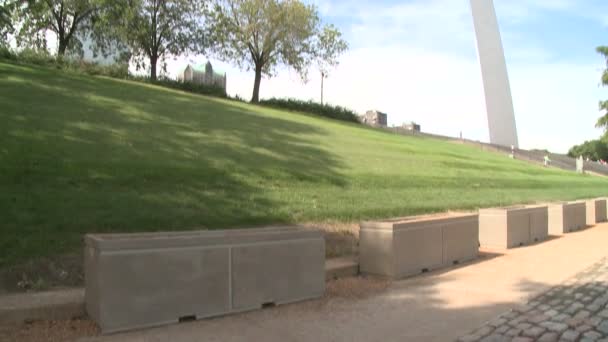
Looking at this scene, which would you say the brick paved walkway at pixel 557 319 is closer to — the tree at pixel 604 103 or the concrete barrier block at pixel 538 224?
the concrete barrier block at pixel 538 224

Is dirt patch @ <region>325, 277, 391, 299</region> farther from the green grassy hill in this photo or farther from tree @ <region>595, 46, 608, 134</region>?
tree @ <region>595, 46, 608, 134</region>

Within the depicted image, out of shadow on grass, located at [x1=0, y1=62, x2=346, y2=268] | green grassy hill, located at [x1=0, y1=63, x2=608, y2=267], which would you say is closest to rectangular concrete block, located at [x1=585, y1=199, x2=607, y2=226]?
green grassy hill, located at [x1=0, y1=63, x2=608, y2=267]

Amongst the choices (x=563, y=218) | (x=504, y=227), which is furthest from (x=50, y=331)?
(x=563, y=218)

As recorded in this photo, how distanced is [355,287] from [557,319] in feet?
7.82

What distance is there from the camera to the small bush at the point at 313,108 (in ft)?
114

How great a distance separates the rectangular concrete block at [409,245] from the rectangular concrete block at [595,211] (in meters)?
9.88

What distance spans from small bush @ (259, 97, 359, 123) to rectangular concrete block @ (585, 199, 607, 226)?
19.9m

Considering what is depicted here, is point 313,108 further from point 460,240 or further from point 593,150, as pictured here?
point 593,150

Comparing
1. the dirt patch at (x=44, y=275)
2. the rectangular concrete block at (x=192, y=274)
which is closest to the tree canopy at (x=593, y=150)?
the rectangular concrete block at (x=192, y=274)

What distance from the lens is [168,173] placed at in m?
9.77

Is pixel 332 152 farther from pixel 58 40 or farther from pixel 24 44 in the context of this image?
pixel 58 40

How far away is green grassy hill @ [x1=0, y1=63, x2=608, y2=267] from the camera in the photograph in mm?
7465

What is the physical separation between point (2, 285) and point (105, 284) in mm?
1545

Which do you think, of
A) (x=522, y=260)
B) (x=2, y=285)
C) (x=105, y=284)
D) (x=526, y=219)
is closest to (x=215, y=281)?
(x=105, y=284)
